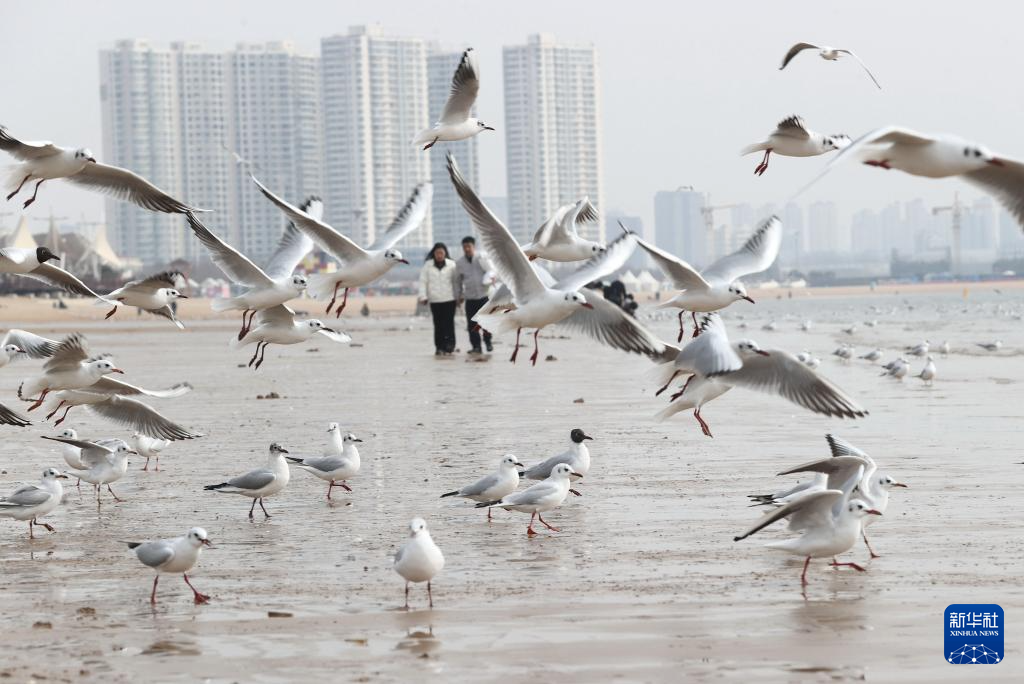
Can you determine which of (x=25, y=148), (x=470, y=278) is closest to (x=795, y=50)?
(x=25, y=148)

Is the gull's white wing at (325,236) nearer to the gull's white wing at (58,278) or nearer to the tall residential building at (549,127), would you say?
the gull's white wing at (58,278)

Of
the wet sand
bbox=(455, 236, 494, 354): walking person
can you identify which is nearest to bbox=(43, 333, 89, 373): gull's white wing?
the wet sand

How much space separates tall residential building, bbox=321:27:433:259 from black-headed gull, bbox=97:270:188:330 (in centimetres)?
13482

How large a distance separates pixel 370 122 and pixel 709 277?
489ft

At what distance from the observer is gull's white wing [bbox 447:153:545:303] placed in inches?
350

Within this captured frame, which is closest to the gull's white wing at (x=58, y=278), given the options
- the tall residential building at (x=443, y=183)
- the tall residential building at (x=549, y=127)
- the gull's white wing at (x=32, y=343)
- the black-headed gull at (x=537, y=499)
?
the gull's white wing at (x=32, y=343)

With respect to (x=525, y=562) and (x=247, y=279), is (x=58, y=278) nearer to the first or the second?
(x=247, y=279)

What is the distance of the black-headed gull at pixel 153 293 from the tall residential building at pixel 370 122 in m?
135

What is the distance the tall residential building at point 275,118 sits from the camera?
16025 centimetres

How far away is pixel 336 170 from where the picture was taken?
158 m

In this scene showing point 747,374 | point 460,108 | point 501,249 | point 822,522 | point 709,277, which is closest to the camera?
point 822,522

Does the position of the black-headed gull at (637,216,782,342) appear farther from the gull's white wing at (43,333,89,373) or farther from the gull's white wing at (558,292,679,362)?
the gull's white wing at (43,333,89,373)

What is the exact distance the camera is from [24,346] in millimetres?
10016

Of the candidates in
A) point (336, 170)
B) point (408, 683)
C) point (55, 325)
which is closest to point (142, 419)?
point (408, 683)
